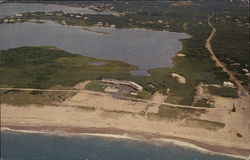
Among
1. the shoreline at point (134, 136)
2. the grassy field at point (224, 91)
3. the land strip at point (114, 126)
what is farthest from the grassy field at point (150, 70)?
the shoreline at point (134, 136)

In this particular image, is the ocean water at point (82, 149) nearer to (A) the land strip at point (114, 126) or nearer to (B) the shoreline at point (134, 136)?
(B) the shoreline at point (134, 136)

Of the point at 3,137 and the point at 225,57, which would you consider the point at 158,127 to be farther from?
the point at 225,57

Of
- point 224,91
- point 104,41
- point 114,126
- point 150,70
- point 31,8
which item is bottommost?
point 114,126

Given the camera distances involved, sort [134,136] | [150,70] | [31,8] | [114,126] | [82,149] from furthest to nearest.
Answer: [31,8]
[150,70]
[114,126]
[134,136]
[82,149]

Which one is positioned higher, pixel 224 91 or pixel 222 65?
pixel 222 65

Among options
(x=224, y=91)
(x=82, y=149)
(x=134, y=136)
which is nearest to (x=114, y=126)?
(x=134, y=136)

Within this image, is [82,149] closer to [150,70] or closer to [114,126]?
[114,126]

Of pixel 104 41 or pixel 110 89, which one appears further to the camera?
pixel 104 41
